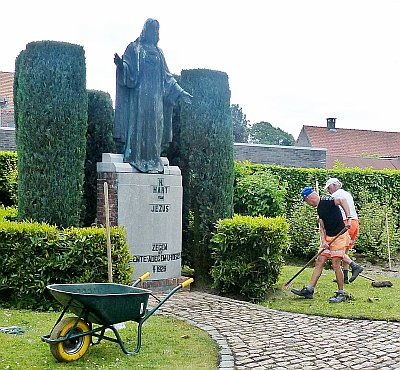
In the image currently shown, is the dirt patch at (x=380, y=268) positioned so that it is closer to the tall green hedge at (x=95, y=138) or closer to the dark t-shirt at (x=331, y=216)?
the dark t-shirt at (x=331, y=216)

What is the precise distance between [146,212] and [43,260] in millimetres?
2096

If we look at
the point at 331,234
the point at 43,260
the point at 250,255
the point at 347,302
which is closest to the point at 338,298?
the point at 347,302

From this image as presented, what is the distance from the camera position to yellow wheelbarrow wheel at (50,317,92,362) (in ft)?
16.6

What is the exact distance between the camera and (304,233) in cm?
1441

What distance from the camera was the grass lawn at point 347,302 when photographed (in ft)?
25.4

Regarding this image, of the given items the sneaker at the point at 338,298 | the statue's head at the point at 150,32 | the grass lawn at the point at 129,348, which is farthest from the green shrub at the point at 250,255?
the statue's head at the point at 150,32

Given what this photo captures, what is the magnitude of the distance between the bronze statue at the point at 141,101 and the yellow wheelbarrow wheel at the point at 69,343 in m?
4.17

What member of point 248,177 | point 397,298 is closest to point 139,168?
point 397,298

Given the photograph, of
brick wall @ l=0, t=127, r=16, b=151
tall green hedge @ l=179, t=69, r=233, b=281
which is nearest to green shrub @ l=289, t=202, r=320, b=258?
tall green hedge @ l=179, t=69, r=233, b=281

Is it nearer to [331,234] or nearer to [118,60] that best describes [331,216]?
[331,234]

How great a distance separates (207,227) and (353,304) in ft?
9.18

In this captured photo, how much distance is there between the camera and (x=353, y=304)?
8328mm

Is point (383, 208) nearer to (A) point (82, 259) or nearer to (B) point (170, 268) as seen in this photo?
(B) point (170, 268)

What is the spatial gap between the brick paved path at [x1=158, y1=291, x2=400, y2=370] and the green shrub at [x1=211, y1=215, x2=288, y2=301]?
573 mm
